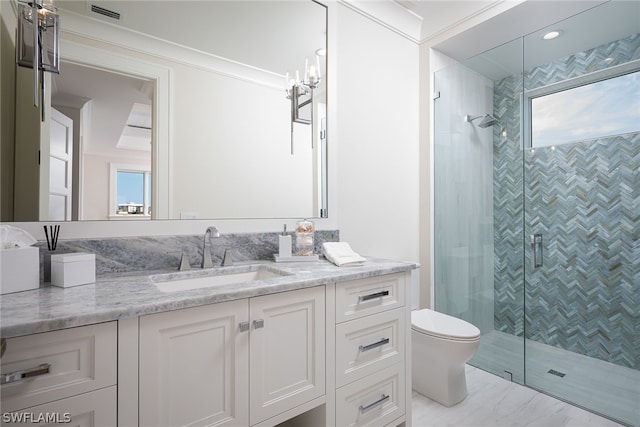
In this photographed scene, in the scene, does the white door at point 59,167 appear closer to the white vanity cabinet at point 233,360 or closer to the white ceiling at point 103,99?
the white ceiling at point 103,99

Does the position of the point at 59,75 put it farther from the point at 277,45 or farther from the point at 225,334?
the point at 225,334

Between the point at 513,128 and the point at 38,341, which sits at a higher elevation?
the point at 513,128

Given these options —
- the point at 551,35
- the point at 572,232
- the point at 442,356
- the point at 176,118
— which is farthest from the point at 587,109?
the point at 176,118

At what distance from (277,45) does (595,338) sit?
2889mm

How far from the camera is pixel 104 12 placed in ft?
4.42

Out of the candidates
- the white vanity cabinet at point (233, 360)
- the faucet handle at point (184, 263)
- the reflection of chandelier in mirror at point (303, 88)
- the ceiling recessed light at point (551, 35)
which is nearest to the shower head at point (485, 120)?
the ceiling recessed light at point (551, 35)

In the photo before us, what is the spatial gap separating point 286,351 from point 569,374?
2106 millimetres

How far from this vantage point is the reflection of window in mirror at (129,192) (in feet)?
4.46

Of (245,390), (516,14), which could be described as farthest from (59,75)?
(516,14)

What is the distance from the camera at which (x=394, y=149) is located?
2379 millimetres

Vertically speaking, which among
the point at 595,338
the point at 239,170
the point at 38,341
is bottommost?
the point at 595,338

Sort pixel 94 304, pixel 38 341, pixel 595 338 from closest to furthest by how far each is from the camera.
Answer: pixel 38 341
pixel 94 304
pixel 595 338

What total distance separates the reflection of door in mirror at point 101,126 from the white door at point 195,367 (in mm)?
661

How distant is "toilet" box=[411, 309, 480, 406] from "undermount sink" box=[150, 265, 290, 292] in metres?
1.07
